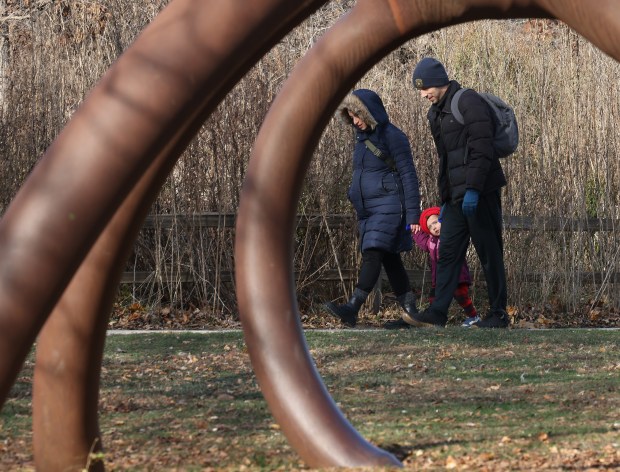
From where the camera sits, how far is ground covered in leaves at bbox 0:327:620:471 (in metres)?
4.36

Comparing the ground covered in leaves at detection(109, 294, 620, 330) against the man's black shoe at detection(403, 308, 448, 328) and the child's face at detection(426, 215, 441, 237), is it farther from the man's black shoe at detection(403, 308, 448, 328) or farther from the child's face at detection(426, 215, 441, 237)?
the child's face at detection(426, 215, 441, 237)

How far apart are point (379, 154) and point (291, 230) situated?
566 cm

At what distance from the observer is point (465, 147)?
9117mm

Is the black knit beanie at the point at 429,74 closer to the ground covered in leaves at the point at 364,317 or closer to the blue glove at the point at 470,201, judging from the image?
the blue glove at the point at 470,201

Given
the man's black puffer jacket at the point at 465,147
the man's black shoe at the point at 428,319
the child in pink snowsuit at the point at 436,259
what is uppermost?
the man's black puffer jacket at the point at 465,147

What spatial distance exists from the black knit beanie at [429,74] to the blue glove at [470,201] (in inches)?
38.4

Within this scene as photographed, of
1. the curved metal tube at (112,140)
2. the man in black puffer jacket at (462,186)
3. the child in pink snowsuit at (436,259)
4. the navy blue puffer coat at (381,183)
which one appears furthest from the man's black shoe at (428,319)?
the curved metal tube at (112,140)

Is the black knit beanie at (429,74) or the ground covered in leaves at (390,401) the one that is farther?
the black knit beanie at (429,74)

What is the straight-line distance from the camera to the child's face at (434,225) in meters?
9.89

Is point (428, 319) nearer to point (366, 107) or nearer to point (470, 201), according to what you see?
point (470, 201)

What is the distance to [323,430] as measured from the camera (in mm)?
3852

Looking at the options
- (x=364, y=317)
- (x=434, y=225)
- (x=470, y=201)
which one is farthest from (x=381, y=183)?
(x=364, y=317)

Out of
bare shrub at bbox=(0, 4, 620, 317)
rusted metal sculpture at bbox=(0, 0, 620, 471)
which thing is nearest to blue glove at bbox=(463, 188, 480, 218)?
bare shrub at bbox=(0, 4, 620, 317)

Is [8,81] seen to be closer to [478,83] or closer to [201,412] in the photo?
[478,83]
